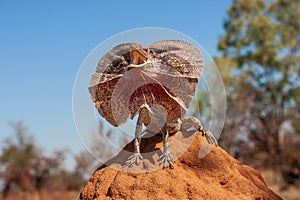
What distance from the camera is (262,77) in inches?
933

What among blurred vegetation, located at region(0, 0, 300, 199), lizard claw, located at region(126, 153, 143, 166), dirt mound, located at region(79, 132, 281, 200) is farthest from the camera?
blurred vegetation, located at region(0, 0, 300, 199)

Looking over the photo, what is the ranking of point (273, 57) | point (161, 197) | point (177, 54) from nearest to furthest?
point (161, 197)
point (177, 54)
point (273, 57)

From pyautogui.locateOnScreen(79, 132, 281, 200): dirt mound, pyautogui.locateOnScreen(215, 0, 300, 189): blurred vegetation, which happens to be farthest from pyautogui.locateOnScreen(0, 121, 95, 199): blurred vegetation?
pyautogui.locateOnScreen(79, 132, 281, 200): dirt mound

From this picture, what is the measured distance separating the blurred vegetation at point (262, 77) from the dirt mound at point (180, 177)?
55.5 feet

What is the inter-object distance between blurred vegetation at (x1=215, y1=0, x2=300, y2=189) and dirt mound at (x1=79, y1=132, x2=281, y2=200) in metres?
16.9

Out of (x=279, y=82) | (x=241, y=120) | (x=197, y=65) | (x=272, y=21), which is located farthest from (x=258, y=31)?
(x=197, y=65)

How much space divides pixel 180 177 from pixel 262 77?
65.1 feet

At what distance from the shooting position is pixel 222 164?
516 cm

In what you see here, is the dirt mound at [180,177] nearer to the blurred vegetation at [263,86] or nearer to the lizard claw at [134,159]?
the lizard claw at [134,159]

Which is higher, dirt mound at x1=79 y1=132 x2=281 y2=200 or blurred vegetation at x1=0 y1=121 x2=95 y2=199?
dirt mound at x1=79 y1=132 x2=281 y2=200

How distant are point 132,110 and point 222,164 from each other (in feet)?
3.91

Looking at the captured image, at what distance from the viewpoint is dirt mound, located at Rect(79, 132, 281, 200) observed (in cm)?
462

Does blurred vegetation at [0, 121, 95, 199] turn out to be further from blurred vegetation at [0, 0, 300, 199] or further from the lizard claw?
the lizard claw

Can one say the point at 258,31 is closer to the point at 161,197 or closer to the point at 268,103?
the point at 268,103
